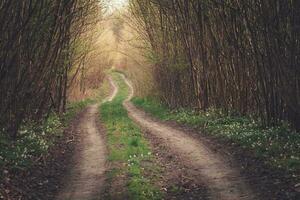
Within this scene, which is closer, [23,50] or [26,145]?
[26,145]

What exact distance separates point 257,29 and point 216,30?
19.0 ft

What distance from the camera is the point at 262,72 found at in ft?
48.3

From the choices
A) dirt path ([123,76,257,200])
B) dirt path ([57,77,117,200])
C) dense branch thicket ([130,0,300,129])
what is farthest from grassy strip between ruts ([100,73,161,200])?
dense branch thicket ([130,0,300,129])

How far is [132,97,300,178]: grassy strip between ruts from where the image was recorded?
10648mm

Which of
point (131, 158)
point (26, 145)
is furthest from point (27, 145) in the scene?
point (131, 158)

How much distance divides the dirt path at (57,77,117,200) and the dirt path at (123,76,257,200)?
2109mm

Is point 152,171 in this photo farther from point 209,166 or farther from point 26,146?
point 26,146

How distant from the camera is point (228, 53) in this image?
18328 millimetres

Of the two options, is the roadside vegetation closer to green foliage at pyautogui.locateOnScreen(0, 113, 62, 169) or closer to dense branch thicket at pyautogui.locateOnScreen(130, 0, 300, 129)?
green foliage at pyautogui.locateOnScreen(0, 113, 62, 169)

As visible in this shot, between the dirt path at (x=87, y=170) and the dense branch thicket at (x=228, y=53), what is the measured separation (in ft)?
17.4

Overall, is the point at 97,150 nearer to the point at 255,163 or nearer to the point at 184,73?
the point at 255,163

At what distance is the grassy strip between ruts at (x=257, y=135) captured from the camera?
34.9 ft

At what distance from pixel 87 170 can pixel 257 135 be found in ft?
16.4

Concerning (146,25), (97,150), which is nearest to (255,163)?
(97,150)
